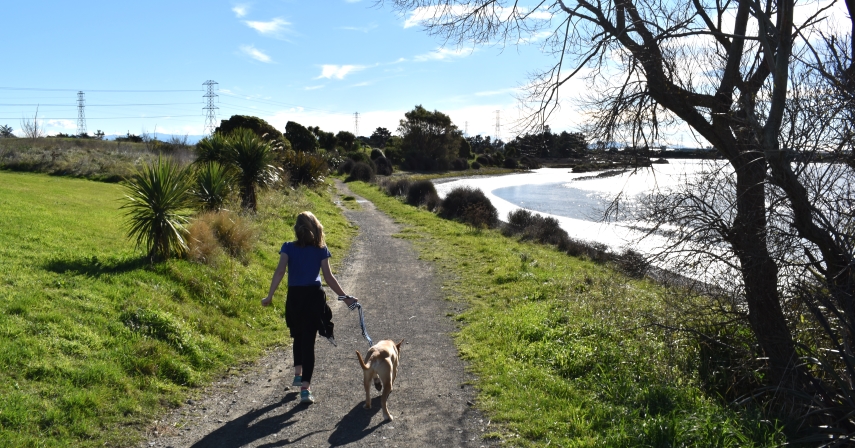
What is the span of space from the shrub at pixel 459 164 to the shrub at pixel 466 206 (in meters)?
50.8

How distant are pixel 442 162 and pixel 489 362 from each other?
74.7m

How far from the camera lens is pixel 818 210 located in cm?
503

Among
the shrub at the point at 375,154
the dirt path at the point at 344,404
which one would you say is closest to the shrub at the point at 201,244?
the dirt path at the point at 344,404

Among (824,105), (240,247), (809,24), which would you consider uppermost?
(809,24)

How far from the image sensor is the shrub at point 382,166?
63.2 metres

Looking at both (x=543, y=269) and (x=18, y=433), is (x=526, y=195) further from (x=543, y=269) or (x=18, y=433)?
(x=18, y=433)

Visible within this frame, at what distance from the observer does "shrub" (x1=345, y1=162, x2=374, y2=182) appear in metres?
52.2

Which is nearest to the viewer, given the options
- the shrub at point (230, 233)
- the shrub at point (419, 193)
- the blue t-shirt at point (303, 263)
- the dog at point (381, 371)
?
the dog at point (381, 371)

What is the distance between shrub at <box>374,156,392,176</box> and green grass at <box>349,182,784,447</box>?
52138 millimetres

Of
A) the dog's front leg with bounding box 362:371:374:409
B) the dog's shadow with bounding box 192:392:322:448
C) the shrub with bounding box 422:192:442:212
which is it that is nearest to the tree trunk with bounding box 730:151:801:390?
the dog's front leg with bounding box 362:371:374:409

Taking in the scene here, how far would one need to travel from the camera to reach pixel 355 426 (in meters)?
5.05

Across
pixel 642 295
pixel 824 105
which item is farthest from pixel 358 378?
pixel 642 295

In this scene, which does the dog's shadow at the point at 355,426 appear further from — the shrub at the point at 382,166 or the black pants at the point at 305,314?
the shrub at the point at 382,166

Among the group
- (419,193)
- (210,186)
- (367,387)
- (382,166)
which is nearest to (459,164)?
(382,166)
